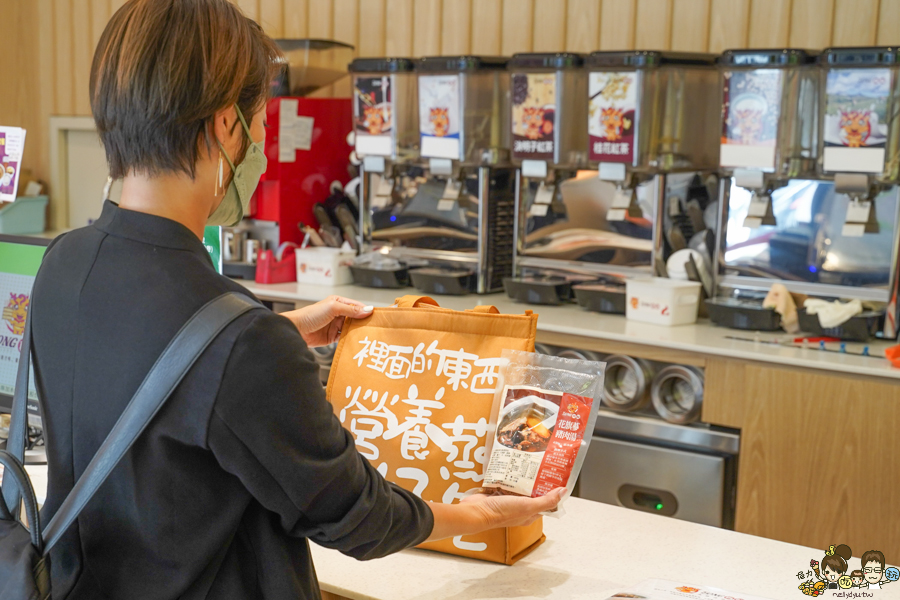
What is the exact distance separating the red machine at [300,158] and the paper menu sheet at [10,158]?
1561 millimetres

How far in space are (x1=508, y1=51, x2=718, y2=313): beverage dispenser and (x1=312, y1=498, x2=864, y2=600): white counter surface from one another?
165cm

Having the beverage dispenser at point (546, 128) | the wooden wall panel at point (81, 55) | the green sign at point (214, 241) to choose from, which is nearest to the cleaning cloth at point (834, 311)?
the beverage dispenser at point (546, 128)

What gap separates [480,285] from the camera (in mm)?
3406

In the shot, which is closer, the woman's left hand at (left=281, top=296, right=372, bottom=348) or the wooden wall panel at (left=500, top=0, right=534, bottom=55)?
the woman's left hand at (left=281, top=296, right=372, bottom=348)

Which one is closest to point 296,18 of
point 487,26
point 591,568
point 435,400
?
point 487,26

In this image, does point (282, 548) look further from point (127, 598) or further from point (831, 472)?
point (831, 472)

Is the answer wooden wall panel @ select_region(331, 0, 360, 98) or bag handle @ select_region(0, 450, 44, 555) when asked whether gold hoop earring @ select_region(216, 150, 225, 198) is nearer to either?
bag handle @ select_region(0, 450, 44, 555)

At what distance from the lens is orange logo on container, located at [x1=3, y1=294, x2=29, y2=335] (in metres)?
1.81

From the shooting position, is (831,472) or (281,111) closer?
(831,472)

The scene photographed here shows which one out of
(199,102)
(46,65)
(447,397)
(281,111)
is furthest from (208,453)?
(46,65)

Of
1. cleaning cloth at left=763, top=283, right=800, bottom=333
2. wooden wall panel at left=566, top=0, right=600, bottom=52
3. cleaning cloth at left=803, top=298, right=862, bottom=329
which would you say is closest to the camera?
cleaning cloth at left=803, top=298, right=862, bottom=329

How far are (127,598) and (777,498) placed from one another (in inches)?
82.8

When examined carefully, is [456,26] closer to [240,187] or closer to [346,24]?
[346,24]

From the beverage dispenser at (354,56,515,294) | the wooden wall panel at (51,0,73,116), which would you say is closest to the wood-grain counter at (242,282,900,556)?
the beverage dispenser at (354,56,515,294)
